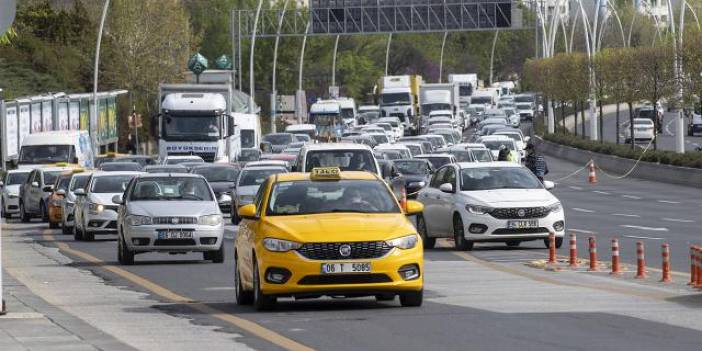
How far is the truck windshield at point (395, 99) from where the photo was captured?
113 metres

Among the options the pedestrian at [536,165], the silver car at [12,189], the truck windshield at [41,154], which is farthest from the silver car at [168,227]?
the truck windshield at [41,154]

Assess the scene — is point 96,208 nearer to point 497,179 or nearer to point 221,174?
point 497,179

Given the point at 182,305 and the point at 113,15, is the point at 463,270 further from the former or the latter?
the point at 113,15

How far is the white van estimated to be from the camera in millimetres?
60156

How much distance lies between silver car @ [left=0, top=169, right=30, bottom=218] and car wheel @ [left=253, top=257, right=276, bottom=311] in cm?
3866

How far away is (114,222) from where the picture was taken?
37.8 m

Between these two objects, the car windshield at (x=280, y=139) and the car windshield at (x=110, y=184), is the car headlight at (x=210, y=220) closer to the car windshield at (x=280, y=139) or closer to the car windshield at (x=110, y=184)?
the car windshield at (x=110, y=184)

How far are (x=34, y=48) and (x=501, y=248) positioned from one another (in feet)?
235

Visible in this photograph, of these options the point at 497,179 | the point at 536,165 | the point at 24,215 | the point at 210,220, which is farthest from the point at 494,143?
the point at 210,220

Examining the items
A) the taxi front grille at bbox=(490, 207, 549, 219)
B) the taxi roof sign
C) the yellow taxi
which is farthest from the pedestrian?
the yellow taxi

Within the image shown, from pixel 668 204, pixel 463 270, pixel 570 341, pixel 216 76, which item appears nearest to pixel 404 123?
pixel 216 76

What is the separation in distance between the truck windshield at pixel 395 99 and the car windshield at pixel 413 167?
62.9 m

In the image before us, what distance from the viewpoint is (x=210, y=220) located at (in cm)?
2852

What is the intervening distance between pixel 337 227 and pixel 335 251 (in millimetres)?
326
